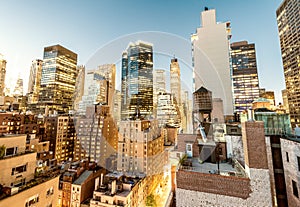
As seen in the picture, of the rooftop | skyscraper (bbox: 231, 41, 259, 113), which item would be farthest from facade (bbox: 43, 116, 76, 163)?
skyscraper (bbox: 231, 41, 259, 113)

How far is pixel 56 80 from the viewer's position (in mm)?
56844

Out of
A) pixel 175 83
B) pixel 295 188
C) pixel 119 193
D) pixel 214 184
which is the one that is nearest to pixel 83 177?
pixel 119 193

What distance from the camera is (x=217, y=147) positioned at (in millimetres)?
7172

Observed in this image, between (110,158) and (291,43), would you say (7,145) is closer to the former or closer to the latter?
(110,158)

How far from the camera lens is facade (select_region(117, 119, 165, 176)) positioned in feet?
57.7

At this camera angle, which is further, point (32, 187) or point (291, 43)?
point (291, 43)

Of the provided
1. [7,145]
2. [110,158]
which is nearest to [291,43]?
[110,158]

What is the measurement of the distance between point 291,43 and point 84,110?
55.1 m

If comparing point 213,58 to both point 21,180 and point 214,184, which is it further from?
point 21,180

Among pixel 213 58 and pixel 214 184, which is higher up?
pixel 213 58

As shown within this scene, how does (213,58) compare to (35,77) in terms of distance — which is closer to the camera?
(213,58)

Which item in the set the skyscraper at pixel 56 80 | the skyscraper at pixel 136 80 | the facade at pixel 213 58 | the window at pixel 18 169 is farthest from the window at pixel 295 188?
the skyscraper at pixel 56 80

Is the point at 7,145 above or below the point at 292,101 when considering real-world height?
below

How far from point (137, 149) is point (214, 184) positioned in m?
14.1
